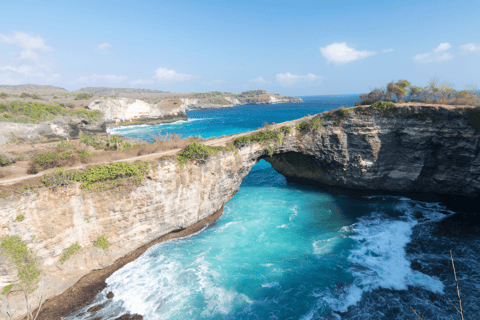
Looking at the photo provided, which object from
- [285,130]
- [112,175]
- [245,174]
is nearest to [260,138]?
[285,130]

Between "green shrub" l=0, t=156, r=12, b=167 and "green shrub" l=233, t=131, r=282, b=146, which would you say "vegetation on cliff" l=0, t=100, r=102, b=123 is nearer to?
"green shrub" l=0, t=156, r=12, b=167

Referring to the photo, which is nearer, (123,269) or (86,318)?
(86,318)

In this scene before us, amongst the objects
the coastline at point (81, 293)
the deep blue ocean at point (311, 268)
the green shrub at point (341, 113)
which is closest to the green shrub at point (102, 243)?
the coastline at point (81, 293)

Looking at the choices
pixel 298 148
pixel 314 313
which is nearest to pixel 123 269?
pixel 314 313

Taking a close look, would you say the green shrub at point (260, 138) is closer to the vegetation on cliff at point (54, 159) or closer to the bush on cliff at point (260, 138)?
the bush on cliff at point (260, 138)

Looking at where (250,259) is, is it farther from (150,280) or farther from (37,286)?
(37,286)

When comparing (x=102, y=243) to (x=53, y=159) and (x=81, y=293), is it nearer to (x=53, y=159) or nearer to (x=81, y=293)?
(x=81, y=293)

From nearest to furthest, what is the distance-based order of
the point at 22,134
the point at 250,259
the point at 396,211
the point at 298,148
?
the point at 250,259 → the point at 396,211 → the point at 298,148 → the point at 22,134
